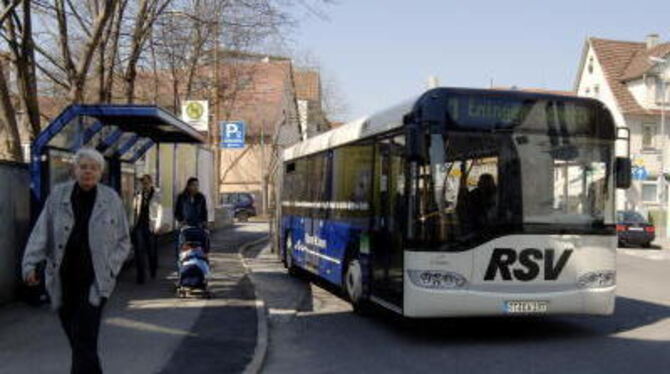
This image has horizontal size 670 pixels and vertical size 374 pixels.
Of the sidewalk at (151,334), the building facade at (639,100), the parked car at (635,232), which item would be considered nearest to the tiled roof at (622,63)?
the building facade at (639,100)

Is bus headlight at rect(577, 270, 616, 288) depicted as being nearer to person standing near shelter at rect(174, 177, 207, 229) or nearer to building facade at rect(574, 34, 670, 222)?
person standing near shelter at rect(174, 177, 207, 229)

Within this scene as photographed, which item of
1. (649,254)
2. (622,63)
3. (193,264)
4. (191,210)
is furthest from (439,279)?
(622,63)

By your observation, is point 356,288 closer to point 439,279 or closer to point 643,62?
point 439,279

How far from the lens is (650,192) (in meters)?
58.8

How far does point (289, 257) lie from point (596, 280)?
9.27 meters

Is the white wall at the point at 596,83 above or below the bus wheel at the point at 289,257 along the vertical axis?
above

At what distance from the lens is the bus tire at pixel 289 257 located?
1889cm

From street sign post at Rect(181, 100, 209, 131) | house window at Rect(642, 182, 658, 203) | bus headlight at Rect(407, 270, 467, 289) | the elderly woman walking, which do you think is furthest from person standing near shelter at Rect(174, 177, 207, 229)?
house window at Rect(642, 182, 658, 203)

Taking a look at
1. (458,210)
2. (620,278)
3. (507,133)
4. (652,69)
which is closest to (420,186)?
(458,210)

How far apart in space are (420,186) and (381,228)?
4.64 ft

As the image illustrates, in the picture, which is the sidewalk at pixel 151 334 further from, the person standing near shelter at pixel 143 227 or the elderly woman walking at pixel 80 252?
the elderly woman walking at pixel 80 252

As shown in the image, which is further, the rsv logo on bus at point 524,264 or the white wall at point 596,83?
the white wall at point 596,83

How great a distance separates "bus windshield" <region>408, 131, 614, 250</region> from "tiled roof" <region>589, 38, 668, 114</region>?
1995 inches

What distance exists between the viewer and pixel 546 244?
34.4 feet
